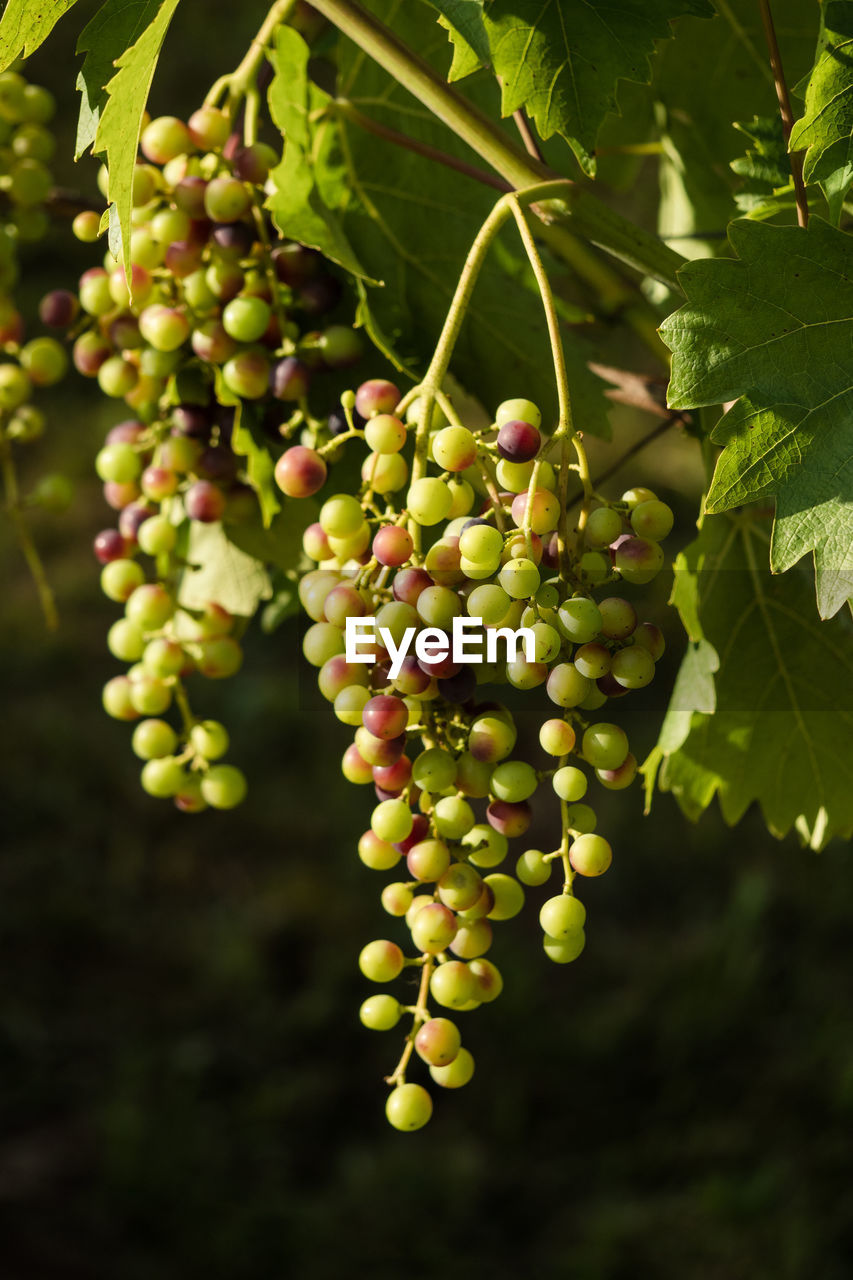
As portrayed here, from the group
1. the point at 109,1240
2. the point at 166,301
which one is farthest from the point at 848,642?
the point at 109,1240

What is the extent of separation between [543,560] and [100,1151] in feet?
7.26

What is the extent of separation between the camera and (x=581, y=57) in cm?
50

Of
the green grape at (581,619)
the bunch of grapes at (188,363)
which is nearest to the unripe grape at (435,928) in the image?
the green grape at (581,619)

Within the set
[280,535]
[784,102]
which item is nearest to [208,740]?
[280,535]

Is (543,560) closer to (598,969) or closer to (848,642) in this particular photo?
(848,642)

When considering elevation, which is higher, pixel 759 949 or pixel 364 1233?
pixel 364 1233

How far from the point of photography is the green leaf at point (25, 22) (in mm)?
511

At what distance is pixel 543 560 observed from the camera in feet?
1.62

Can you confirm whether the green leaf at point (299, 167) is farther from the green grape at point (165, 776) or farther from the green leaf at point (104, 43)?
the green grape at point (165, 776)

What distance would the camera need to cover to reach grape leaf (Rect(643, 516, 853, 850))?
0.68m

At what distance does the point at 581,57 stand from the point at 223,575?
37 cm

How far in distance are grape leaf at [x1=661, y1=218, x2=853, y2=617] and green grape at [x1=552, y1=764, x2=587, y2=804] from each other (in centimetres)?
11

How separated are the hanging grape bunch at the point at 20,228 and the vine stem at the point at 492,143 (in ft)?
0.88

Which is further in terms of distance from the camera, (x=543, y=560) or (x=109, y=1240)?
(x=109, y=1240)
